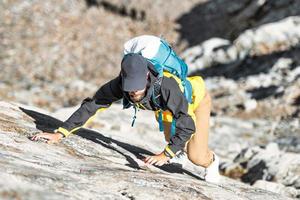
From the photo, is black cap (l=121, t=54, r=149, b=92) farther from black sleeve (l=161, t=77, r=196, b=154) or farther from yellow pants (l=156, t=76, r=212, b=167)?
yellow pants (l=156, t=76, r=212, b=167)

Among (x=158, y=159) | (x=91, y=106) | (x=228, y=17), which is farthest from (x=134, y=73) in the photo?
(x=228, y=17)

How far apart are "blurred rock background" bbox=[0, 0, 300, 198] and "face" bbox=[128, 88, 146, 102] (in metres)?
4.87

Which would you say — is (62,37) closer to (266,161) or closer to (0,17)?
(0,17)

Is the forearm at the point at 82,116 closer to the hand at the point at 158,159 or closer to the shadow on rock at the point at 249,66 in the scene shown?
the hand at the point at 158,159

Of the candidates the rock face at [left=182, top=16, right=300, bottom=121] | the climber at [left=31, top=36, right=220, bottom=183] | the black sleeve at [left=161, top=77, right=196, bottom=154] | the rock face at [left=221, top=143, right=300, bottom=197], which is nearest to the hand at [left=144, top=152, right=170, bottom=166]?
the climber at [left=31, top=36, right=220, bottom=183]

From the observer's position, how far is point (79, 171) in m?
6.16

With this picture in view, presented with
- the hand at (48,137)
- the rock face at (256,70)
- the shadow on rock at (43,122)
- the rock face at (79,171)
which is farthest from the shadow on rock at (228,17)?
the hand at (48,137)

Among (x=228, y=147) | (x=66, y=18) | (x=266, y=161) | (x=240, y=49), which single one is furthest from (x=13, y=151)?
(x=66, y=18)

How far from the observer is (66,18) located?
3058 centimetres

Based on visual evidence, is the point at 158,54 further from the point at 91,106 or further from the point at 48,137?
the point at 48,137

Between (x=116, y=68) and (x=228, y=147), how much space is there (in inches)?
476

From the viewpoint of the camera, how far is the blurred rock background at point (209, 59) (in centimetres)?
1582

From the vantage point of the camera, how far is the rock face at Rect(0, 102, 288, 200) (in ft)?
16.7

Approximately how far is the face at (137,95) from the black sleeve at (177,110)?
27 cm
